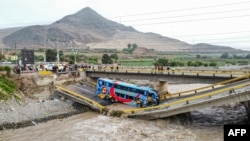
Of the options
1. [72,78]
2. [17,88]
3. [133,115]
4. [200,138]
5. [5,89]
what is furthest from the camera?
[72,78]

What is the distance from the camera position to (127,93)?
4428 centimetres

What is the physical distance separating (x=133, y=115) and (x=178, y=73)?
14.7m

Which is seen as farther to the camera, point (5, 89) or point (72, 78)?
point (72, 78)

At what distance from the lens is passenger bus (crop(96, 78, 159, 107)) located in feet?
138

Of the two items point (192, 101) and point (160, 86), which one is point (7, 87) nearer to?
point (192, 101)

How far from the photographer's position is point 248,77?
36.8 metres

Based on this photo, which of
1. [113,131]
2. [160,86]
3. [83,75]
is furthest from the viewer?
[83,75]

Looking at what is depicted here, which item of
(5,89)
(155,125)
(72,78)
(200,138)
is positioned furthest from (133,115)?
(72,78)

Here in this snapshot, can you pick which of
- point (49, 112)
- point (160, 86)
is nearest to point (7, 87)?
point (49, 112)

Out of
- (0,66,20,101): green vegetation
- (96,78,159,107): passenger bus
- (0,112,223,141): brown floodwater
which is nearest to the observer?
(0,112,223,141): brown floodwater

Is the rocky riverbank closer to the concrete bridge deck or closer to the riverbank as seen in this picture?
the riverbank

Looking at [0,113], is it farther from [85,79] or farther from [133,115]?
[85,79]

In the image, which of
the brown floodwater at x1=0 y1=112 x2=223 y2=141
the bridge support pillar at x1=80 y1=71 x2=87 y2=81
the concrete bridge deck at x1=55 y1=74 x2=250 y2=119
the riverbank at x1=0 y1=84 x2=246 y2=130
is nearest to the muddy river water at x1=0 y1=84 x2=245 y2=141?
the brown floodwater at x1=0 y1=112 x2=223 y2=141

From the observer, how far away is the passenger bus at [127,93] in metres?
41.9
